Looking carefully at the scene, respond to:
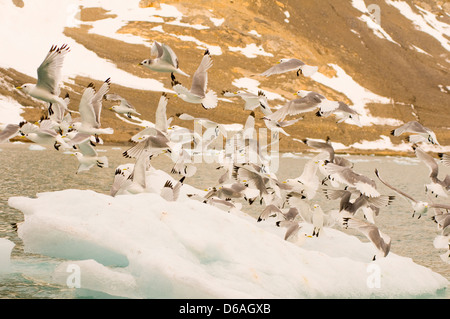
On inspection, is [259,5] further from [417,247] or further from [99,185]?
[417,247]

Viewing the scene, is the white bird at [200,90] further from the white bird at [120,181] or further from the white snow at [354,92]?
the white snow at [354,92]

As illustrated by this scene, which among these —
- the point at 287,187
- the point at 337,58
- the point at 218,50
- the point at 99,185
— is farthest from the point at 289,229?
the point at 337,58

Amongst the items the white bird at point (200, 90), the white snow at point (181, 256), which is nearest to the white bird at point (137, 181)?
the white snow at point (181, 256)

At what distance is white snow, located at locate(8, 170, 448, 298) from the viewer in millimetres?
8898

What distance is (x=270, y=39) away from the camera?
136 m

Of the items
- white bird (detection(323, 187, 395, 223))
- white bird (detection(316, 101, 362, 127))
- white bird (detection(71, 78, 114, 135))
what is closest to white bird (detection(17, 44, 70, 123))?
white bird (detection(71, 78, 114, 135))

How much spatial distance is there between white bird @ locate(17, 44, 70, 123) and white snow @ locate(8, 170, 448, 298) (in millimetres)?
2972

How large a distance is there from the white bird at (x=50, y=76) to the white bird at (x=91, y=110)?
562mm

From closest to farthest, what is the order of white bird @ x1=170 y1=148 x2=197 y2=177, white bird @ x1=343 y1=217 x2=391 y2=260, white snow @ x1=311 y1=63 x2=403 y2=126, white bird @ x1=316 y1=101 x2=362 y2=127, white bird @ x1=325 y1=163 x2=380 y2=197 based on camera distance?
white bird @ x1=343 y1=217 x2=391 y2=260 → white bird @ x1=325 y1=163 x2=380 y2=197 → white bird @ x1=316 y1=101 x2=362 y2=127 → white bird @ x1=170 y1=148 x2=197 y2=177 → white snow @ x1=311 y1=63 x2=403 y2=126

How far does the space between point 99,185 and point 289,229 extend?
17512 millimetres

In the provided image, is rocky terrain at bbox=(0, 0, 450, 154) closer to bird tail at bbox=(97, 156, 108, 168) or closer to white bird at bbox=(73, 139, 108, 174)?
white bird at bbox=(73, 139, 108, 174)

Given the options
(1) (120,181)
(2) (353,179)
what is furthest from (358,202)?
(1) (120,181)

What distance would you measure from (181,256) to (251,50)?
12622 cm

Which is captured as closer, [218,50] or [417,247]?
[417,247]
